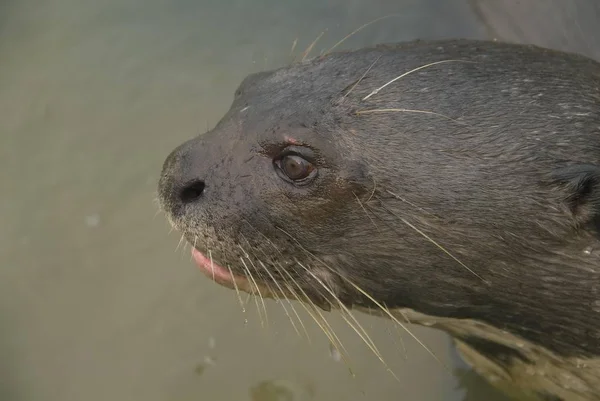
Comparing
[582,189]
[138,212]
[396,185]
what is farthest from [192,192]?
[138,212]

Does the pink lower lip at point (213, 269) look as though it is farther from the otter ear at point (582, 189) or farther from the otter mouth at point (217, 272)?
the otter ear at point (582, 189)

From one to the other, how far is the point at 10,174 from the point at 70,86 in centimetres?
83

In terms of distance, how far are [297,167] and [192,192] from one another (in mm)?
470

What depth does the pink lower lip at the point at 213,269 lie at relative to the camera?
288 cm

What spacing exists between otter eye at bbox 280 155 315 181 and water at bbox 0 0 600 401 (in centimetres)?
196

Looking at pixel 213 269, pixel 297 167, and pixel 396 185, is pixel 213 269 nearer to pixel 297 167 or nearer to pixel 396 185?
pixel 297 167

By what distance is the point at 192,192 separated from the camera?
9.16 feet

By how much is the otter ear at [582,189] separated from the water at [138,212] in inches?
77.3

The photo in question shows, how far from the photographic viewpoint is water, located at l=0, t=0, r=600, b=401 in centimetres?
424

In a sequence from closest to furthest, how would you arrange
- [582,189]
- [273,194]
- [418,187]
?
[582,189] < [418,187] < [273,194]

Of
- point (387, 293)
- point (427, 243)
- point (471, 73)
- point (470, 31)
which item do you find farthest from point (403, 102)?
point (470, 31)

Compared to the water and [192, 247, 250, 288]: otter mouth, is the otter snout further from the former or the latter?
the water

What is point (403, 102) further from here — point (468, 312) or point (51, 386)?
point (51, 386)

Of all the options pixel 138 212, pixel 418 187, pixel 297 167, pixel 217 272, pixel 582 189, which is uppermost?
pixel 138 212
